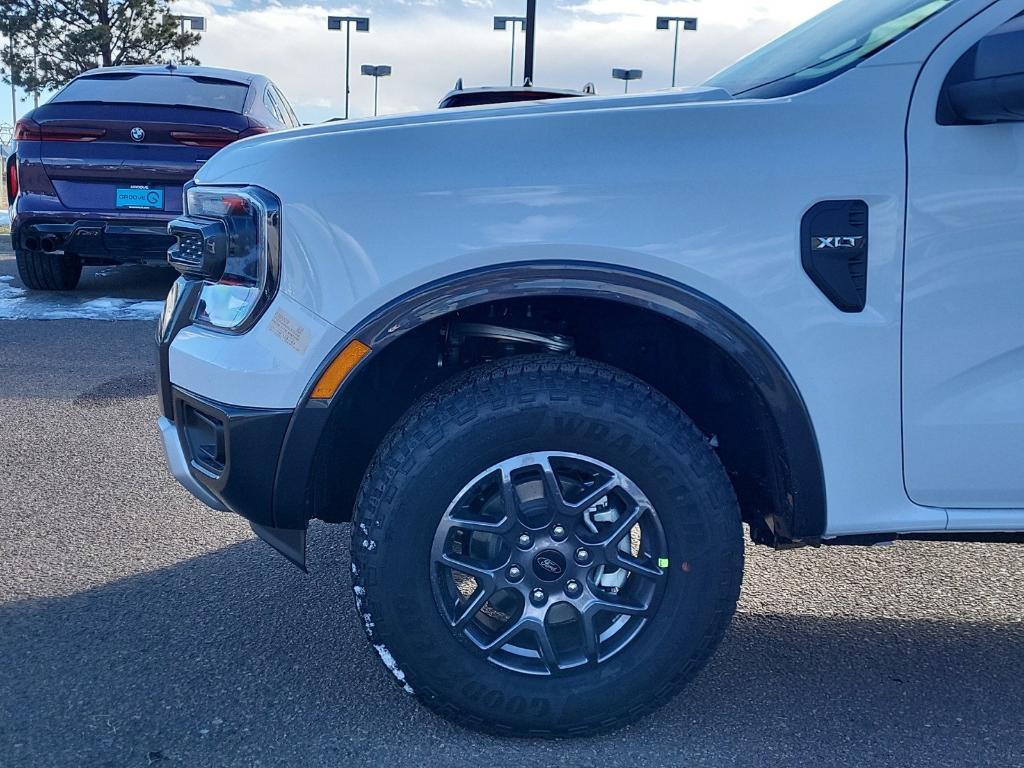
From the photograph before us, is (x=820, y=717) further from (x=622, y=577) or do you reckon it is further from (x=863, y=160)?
(x=863, y=160)

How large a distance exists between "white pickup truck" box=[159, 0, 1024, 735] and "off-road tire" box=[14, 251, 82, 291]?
6.66m

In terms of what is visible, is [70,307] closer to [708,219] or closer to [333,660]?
[333,660]

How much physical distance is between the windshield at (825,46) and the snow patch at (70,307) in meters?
5.33

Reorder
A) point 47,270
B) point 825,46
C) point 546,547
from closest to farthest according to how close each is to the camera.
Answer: point 546,547 < point 825,46 < point 47,270

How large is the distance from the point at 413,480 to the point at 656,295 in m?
0.65

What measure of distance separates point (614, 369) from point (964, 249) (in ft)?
2.54

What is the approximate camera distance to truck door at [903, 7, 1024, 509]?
2104 mm

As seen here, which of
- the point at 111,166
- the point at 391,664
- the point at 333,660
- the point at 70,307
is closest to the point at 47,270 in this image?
the point at 70,307

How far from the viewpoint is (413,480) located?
216 cm

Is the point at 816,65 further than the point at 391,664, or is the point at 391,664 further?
the point at 816,65

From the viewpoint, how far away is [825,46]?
259cm

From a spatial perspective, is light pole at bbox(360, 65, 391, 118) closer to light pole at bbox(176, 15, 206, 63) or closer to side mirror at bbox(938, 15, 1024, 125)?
light pole at bbox(176, 15, 206, 63)

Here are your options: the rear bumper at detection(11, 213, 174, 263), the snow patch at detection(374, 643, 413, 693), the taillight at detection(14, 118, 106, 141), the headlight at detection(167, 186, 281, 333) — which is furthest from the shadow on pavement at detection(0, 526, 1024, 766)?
the taillight at detection(14, 118, 106, 141)

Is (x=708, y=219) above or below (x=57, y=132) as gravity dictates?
below
